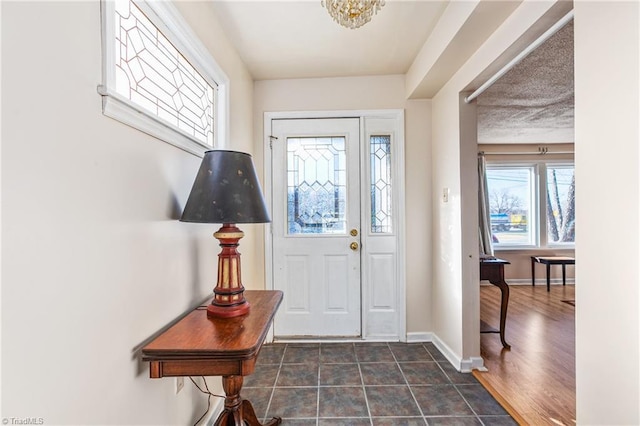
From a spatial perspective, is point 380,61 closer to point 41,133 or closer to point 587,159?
point 587,159

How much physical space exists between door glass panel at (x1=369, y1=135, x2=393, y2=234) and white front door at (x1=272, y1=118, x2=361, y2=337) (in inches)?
6.7

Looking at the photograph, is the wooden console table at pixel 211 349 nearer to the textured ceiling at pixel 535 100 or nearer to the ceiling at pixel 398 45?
the ceiling at pixel 398 45

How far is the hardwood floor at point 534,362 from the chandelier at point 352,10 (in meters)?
2.34

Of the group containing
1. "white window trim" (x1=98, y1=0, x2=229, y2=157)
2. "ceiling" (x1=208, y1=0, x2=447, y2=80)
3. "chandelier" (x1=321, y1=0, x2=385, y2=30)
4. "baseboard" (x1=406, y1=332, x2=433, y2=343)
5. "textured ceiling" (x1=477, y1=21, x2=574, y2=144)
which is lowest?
"baseboard" (x1=406, y1=332, x2=433, y2=343)

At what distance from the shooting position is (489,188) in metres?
5.12

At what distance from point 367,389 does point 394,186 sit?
170 cm

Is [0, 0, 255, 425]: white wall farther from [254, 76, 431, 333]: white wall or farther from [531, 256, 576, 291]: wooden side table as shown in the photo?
[531, 256, 576, 291]: wooden side table

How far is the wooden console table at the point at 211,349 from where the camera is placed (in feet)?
3.23

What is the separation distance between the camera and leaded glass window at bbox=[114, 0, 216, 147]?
41.5 inches

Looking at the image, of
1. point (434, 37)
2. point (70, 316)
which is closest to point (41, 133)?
point (70, 316)

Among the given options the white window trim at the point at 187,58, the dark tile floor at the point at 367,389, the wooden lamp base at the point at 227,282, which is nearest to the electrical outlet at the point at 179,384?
the wooden lamp base at the point at 227,282

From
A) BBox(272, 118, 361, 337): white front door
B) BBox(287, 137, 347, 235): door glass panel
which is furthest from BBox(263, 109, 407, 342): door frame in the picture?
BBox(287, 137, 347, 235): door glass panel

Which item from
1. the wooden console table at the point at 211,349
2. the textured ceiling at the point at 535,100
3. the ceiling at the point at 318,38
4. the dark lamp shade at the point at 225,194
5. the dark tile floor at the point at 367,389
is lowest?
the dark tile floor at the point at 367,389

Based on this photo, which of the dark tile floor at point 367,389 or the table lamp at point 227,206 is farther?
the dark tile floor at point 367,389
